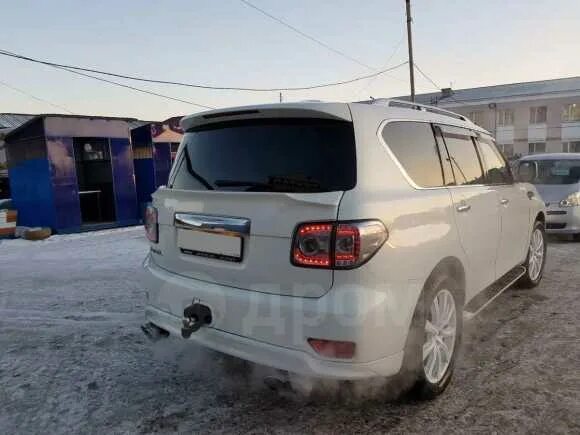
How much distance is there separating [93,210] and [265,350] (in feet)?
38.2

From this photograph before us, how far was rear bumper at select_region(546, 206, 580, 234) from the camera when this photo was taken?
7.77 meters

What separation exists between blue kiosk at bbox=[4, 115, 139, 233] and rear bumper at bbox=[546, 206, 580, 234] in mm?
10006

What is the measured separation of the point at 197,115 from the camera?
2895 millimetres

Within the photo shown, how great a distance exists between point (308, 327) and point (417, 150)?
4.56ft

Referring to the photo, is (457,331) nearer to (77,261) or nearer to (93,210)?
(77,261)

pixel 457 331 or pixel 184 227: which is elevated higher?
pixel 184 227

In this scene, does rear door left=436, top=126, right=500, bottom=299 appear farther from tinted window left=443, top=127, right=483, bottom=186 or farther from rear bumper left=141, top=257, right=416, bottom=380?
rear bumper left=141, top=257, right=416, bottom=380

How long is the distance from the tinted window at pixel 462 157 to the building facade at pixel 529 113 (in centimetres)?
3406

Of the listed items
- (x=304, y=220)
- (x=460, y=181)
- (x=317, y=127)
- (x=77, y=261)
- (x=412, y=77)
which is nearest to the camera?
(x=304, y=220)

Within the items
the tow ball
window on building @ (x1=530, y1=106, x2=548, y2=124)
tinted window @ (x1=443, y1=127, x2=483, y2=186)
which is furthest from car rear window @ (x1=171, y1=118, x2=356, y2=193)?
window on building @ (x1=530, y1=106, x2=548, y2=124)

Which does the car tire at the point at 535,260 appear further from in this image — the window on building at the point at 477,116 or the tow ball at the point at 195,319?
the window on building at the point at 477,116

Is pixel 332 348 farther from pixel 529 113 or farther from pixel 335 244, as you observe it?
pixel 529 113

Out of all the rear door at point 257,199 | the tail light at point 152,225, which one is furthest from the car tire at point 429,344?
the tail light at point 152,225

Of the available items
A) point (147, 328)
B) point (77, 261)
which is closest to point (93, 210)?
point (77, 261)
